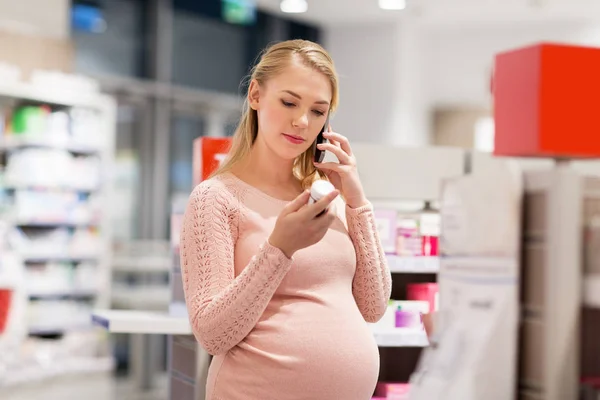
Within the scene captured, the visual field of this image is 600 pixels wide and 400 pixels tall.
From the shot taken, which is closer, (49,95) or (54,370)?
(54,370)

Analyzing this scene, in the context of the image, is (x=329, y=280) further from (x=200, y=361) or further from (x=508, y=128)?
(x=200, y=361)

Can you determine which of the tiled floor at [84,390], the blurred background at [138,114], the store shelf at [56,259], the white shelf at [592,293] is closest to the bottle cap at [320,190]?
the white shelf at [592,293]

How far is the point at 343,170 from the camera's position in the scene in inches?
72.4

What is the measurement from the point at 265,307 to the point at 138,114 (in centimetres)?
771

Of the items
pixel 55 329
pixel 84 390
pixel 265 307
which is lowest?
pixel 84 390

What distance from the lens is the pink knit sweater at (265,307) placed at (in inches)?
66.0

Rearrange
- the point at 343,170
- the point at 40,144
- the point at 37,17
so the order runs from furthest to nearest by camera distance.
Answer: the point at 37,17 < the point at 40,144 < the point at 343,170

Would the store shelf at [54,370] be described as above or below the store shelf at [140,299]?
below

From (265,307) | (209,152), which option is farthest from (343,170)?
(209,152)

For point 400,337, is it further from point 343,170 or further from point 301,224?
point 301,224

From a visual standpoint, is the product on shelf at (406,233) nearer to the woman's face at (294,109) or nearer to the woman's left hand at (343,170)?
the woman's left hand at (343,170)

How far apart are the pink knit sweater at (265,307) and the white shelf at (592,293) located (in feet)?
2.00

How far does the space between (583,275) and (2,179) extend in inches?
249

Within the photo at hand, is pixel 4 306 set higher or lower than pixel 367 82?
lower
